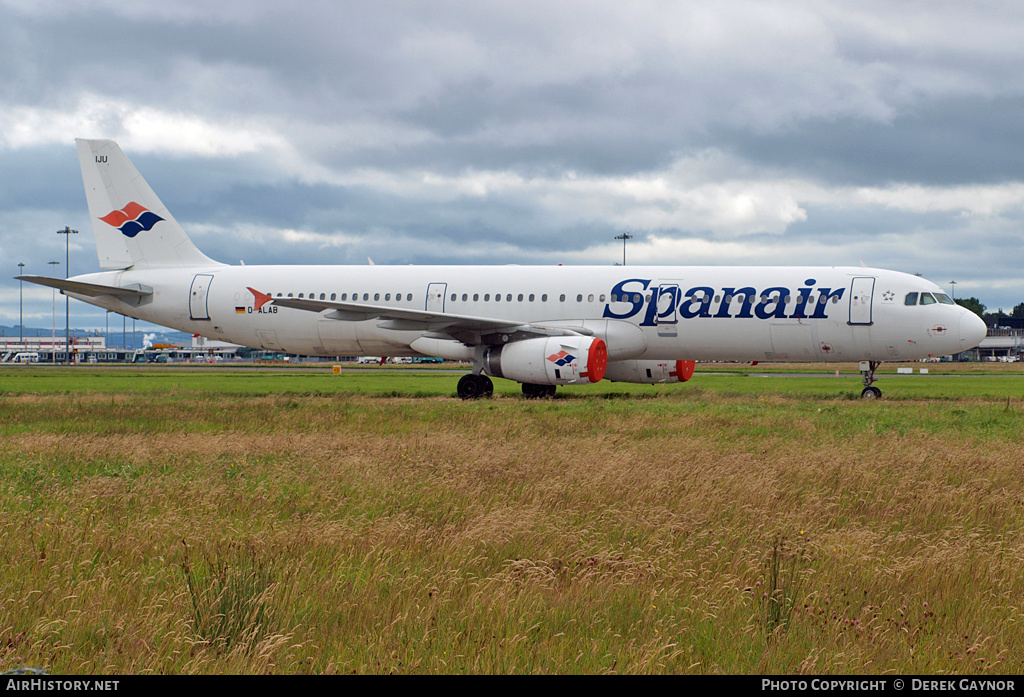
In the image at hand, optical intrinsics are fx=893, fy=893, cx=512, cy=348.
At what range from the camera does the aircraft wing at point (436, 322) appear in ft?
78.4

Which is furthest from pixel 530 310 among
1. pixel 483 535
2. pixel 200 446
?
pixel 483 535

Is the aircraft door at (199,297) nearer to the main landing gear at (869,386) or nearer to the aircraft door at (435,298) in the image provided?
the aircraft door at (435,298)

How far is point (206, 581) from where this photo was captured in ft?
18.1

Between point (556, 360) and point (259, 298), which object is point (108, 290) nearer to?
point (259, 298)

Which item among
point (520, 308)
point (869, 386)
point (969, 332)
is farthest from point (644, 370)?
point (969, 332)

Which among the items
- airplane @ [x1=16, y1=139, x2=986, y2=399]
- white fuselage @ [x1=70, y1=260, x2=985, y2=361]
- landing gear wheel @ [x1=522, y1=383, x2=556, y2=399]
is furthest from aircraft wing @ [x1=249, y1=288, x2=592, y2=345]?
landing gear wheel @ [x1=522, y1=383, x2=556, y2=399]

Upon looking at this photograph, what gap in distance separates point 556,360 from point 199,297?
12.7m

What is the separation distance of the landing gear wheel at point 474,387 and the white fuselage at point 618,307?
2.00 m

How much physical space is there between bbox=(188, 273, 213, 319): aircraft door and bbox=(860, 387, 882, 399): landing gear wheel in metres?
20.0

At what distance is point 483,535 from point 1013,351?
145882 millimetres

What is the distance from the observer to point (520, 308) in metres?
26.0
